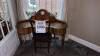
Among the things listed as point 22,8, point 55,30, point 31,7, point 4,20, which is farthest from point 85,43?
point 4,20

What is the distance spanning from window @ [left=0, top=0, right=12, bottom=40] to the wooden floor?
0.55 m

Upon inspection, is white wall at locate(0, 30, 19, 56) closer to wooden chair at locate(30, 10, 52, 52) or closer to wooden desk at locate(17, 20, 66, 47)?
wooden desk at locate(17, 20, 66, 47)

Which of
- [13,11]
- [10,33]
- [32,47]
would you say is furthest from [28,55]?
[13,11]

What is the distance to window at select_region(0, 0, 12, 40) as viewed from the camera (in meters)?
2.85

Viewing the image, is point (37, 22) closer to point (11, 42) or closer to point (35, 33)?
A: point (35, 33)

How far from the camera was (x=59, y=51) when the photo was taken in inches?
130

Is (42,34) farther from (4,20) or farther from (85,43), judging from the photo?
(85,43)

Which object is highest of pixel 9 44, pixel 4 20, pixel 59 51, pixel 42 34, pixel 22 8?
pixel 22 8

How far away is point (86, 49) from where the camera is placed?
3.38 metres

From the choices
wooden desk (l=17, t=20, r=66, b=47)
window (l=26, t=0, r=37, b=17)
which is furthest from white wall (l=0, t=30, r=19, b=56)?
window (l=26, t=0, r=37, b=17)

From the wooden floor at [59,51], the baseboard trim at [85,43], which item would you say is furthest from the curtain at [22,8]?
the baseboard trim at [85,43]

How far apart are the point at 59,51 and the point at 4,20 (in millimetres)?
1287

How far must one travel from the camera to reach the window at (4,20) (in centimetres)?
285

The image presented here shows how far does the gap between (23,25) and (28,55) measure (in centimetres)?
68
